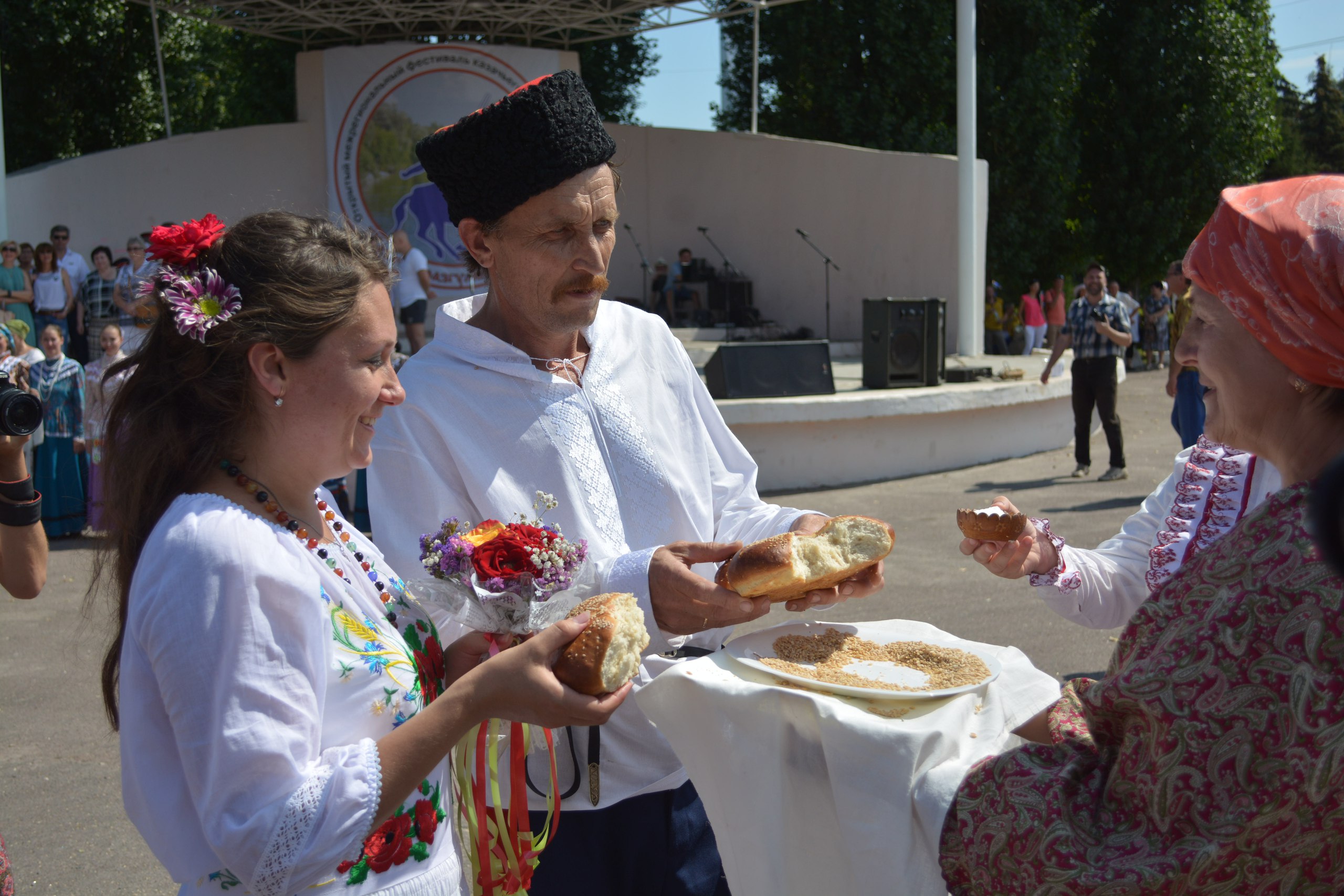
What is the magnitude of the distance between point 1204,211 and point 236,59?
80.2 feet

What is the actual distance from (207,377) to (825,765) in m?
1.15

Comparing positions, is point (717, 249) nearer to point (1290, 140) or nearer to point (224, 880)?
point (224, 880)

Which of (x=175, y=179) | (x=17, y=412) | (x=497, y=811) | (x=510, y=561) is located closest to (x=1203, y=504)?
(x=510, y=561)

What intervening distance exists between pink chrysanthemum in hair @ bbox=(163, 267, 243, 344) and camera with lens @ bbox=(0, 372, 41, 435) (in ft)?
2.94

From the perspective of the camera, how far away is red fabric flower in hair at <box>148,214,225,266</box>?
1.60 metres

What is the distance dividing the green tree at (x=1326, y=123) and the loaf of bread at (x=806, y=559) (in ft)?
171

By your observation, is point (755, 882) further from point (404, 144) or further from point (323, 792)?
point (404, 144)

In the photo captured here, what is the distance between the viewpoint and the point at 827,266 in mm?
17797

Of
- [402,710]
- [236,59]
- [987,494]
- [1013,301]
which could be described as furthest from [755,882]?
[236,59]

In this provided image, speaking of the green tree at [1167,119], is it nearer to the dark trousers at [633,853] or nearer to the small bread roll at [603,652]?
the dark trousers at [633,853]

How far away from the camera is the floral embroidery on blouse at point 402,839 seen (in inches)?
60.9

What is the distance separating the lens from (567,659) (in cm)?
155

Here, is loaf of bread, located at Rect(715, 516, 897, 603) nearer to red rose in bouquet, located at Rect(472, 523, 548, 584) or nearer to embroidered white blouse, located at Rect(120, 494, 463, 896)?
red rose in bouquet, located at Rect(472, 523, 548, 584)

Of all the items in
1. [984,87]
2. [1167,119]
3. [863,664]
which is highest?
[984,87]
